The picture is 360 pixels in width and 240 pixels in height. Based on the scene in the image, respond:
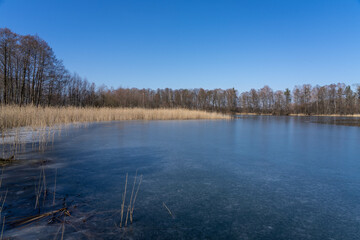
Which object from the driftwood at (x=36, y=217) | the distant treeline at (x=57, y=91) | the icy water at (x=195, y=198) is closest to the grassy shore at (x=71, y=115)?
the distant treeline at (x=57, y=91)

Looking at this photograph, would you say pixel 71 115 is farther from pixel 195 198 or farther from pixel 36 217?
pixel 195 198

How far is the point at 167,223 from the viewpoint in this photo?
118 cm

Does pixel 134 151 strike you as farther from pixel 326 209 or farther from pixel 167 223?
pixel 326 209

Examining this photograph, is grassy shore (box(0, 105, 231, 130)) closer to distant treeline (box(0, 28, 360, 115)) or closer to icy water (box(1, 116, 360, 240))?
distant treeline (box(0, 28, 360, 115))

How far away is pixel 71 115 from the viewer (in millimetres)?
9727

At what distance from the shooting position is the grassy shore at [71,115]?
6.52m

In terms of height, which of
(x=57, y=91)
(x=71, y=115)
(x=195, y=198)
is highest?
(x=57, y=91)

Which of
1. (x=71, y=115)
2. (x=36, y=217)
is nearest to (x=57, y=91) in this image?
(x=71, y=115)

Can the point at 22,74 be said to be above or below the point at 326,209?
above

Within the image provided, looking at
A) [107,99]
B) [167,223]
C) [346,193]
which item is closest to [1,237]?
[167,223]

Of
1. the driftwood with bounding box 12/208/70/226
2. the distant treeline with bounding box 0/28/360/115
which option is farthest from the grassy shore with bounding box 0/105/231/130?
the driftwood with bounding box 12/208/70/226

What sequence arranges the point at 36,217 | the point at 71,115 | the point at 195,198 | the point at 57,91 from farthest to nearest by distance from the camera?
1. the point at 57,91
2. the point at 71,115
3. the point at 195,198
4. the point at 36,217

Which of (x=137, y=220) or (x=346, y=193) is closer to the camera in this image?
(x=137, y=220)

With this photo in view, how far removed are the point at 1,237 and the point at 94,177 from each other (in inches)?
42.3
